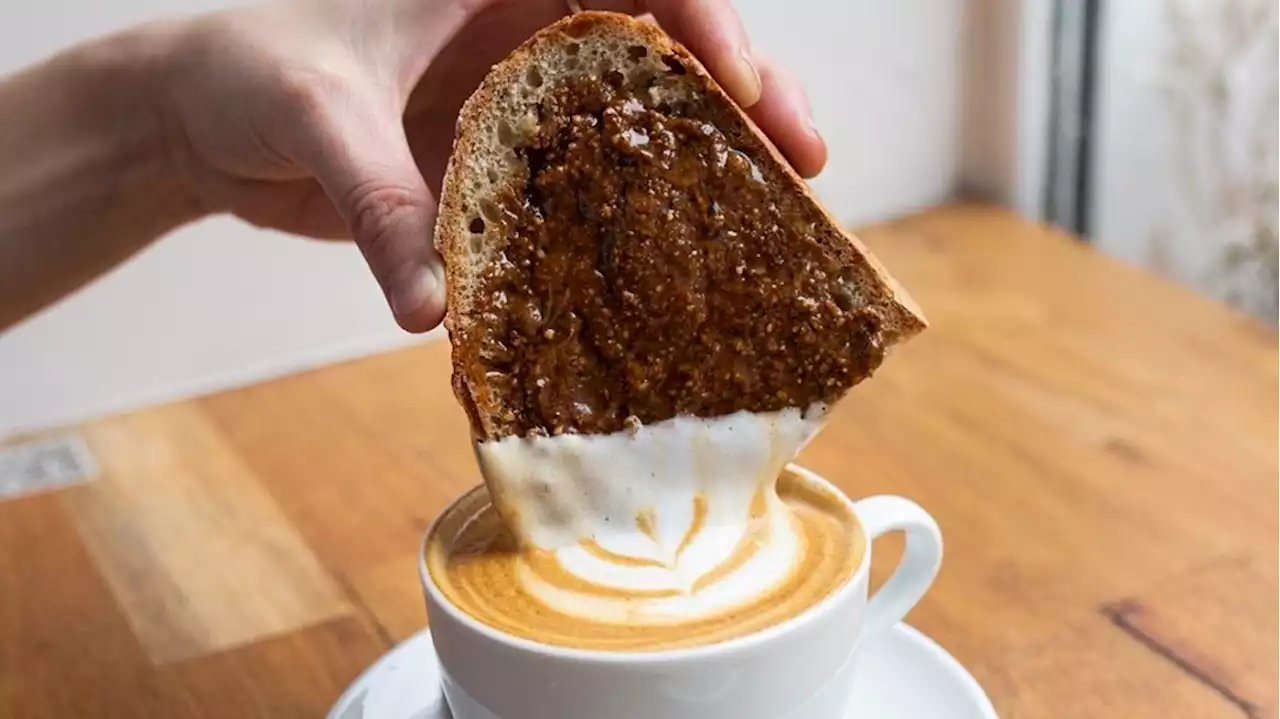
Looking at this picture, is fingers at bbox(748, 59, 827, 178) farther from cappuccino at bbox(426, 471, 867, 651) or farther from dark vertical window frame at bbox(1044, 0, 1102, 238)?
dark vertical window frame at bbox(1044, 0, 1102, 238)

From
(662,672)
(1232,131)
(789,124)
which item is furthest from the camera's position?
(1232,131)

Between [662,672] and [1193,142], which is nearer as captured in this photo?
[662,672]

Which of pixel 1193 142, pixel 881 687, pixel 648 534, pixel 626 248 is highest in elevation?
pixel 626 248

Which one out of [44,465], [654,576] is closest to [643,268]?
[654,576]

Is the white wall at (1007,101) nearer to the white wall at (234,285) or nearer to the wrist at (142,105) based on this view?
the white wall at (234,285)

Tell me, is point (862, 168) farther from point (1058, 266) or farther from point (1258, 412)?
point (1258, 412)

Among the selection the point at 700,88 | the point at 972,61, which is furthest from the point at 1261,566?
the point at 972,61

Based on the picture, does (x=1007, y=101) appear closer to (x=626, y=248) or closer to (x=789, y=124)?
(x=789, y=124)
